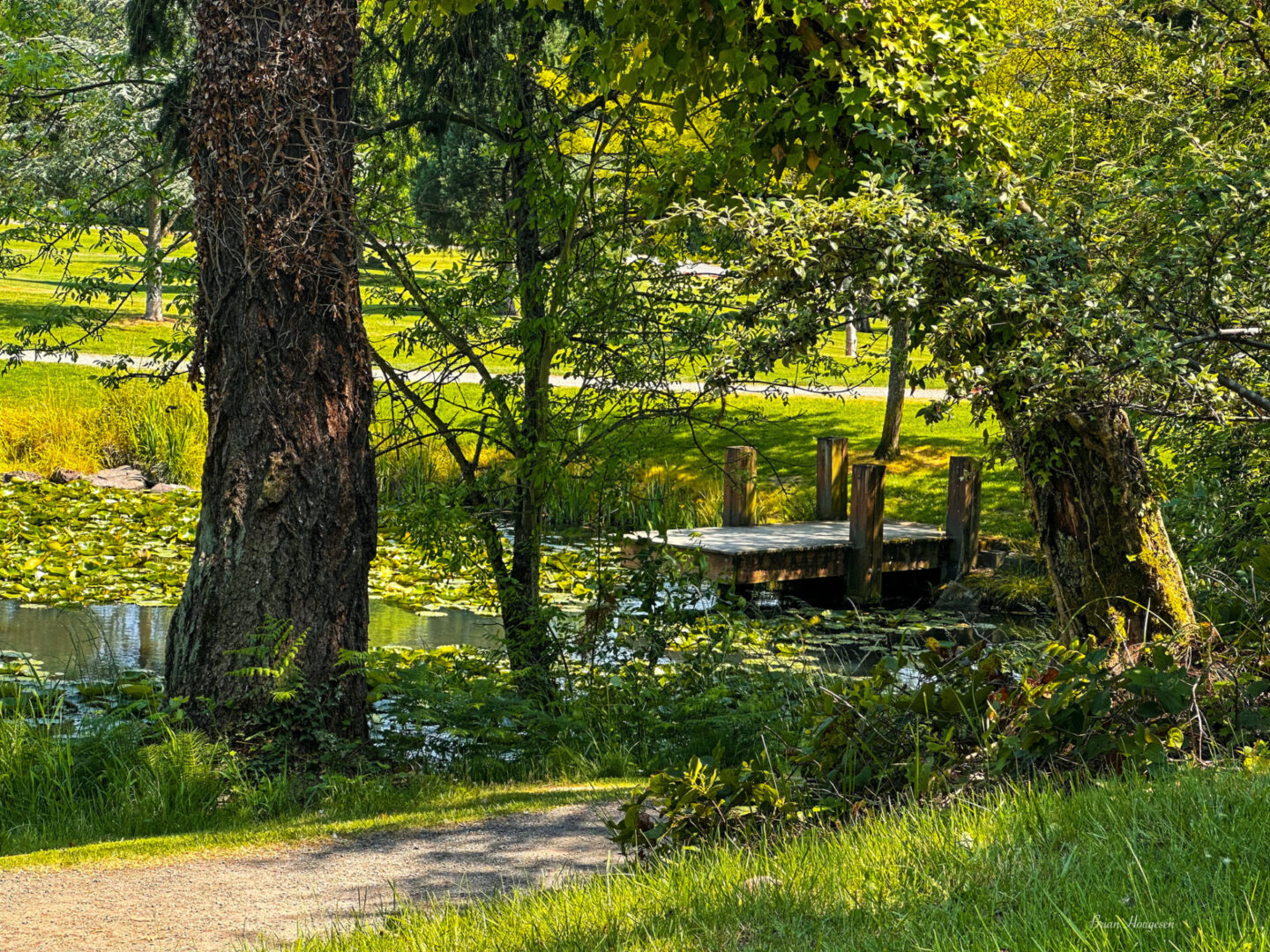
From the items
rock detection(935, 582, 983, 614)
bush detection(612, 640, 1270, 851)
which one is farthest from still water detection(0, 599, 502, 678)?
bush detection(612, 640, 1270, 851)

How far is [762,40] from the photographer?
5625 millimetres

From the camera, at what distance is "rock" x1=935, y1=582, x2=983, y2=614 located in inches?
519

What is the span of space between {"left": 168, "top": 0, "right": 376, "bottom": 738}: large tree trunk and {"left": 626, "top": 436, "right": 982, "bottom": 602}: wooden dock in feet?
22.1

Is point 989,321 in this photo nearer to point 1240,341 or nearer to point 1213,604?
point 1240,341

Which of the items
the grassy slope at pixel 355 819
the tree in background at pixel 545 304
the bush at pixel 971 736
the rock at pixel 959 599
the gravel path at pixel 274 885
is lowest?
the rock at pixel 959 599

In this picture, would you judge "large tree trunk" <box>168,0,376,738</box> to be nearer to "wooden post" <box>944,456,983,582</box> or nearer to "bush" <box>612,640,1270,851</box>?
"bush" <box>612,640,1270,851</box>

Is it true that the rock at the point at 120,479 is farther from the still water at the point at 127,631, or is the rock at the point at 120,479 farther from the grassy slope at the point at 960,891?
the grassy slope at the point at 960,891

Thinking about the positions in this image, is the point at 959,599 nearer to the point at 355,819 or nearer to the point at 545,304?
the point at 545,304

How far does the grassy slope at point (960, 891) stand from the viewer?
2574 mm

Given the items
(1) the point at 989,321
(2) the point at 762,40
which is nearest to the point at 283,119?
(2) the point at 762,40

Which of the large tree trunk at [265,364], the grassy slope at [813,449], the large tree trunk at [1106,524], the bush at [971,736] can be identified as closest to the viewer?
the bush at [971,736]

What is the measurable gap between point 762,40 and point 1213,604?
10.5 feet

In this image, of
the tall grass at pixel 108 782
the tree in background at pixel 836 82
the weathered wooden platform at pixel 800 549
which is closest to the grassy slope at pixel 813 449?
the weathered wooden platform at pixel 800 549

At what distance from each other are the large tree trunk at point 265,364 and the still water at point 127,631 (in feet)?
12.0
